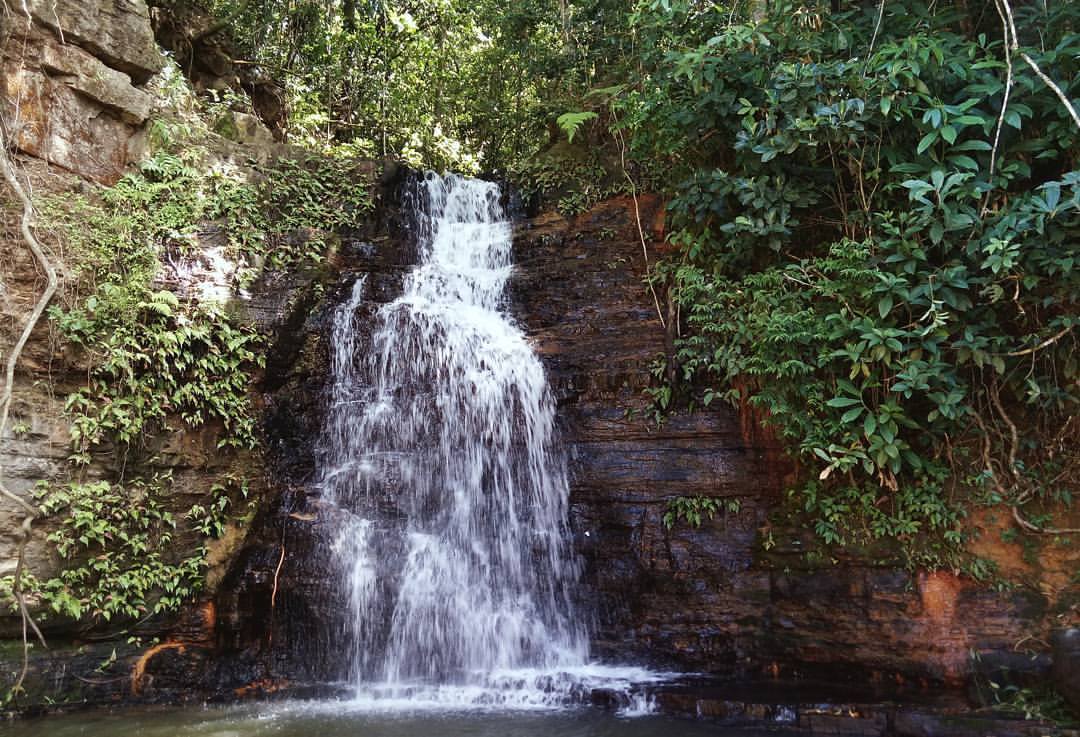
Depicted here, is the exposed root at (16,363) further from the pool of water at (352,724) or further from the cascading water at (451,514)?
the cascading water at (451,514)

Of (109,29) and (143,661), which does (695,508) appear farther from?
(109,29)

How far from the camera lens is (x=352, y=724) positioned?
5.04 m

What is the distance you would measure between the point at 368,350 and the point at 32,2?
4.76m

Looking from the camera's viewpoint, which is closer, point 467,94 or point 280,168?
point 280,168

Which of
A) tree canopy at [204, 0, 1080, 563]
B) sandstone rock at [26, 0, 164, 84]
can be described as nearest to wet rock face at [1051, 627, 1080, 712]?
tree canopy at [204, 0, 1080, 563]

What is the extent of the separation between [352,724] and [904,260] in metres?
5.62

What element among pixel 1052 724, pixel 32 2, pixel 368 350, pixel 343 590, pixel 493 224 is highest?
pixel 32 2

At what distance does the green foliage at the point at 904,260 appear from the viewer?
198 inches

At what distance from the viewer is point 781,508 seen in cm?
608

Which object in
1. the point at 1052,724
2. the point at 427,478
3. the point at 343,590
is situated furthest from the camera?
the point at 427,478

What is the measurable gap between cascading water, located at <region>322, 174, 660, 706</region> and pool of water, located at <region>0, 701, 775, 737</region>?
1.21 feet

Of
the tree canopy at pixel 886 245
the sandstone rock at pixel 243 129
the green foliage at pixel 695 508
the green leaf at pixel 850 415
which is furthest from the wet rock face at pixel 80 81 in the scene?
the green leaf at pixel 850 415

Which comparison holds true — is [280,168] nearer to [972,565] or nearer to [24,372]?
[24,372]

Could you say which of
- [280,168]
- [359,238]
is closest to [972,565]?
[359,238]
